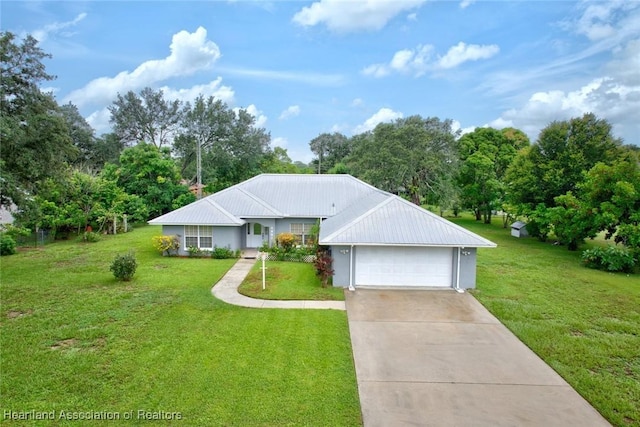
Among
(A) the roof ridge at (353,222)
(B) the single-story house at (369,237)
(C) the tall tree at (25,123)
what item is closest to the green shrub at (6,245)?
(C) the tall tree at (25,123)

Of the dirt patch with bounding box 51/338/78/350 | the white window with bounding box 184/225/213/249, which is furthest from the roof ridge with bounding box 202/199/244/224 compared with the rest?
the dirt patch with bounding box 51/338/78/350

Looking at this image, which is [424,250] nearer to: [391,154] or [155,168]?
[391,154]

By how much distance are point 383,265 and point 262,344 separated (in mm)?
7028

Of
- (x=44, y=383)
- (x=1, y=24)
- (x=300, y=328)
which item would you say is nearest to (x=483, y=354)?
(x=300, y=328)

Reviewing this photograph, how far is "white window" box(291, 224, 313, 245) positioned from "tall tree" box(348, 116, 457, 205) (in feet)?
34.8

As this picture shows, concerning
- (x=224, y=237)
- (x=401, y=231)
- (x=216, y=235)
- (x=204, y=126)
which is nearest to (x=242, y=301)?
(x=401, y=231)

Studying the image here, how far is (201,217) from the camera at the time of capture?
69.0ft

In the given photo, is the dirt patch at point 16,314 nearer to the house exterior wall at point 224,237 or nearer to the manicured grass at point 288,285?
the manicured grass at point 288,285

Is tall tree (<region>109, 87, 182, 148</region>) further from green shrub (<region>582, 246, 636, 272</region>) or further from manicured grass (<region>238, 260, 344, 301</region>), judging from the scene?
green shrub (<region>582, 246, 636, 272</region>)

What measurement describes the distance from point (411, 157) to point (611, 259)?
1614cm

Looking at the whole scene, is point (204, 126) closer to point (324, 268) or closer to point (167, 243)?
point (167, 243)

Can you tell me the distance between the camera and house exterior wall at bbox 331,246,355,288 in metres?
15.2

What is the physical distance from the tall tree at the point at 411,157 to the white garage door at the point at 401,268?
1733 centimetres

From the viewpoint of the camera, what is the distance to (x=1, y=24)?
562 inches
